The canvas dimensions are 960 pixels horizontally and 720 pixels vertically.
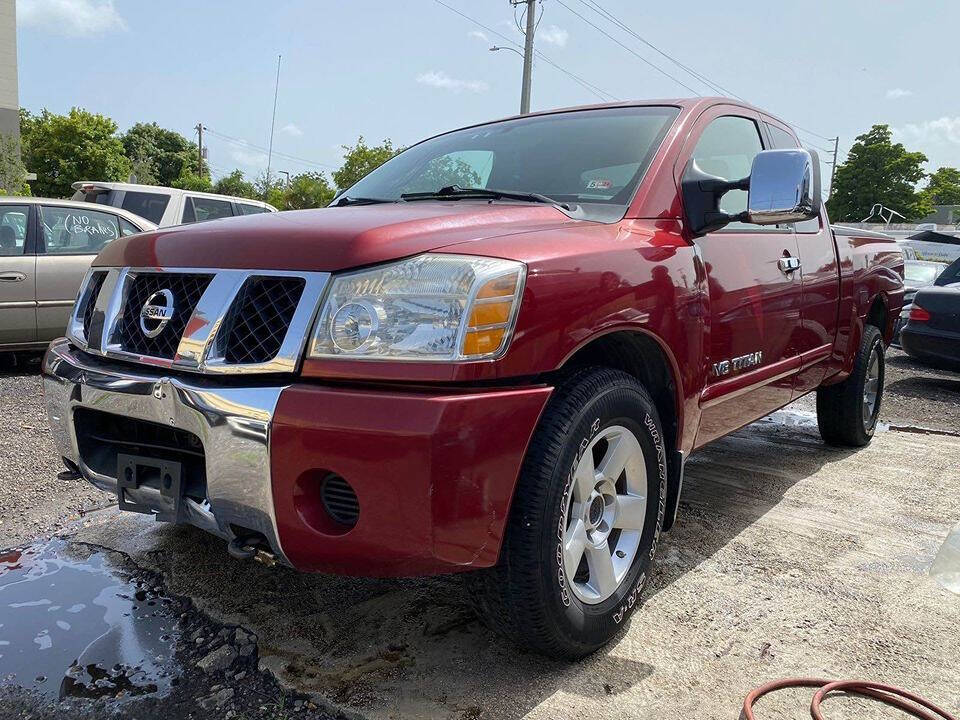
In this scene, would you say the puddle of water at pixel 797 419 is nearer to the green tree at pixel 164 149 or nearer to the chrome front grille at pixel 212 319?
the chrome front grille at pixel 212 319

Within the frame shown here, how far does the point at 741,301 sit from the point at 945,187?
84258 mm

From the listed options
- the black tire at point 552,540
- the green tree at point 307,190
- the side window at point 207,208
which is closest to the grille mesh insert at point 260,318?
the black tire at point 552,540

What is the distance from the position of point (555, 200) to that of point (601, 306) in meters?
0.69

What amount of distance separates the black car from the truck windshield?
6054 mm

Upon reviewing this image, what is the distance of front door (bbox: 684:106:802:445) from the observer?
2.79 m

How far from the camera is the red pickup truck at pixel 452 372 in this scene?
70.9 inches

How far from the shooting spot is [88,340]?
7.88 feet

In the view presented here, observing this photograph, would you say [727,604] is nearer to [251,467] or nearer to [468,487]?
[468,487]

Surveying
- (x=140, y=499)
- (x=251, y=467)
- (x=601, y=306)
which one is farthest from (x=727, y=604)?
(x=140, y=499)

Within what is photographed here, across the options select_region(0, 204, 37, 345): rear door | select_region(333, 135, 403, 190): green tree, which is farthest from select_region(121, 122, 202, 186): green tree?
select_region(0, 204, 37, 345): rear door

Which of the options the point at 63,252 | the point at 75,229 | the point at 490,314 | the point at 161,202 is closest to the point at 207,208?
the point at 161,202

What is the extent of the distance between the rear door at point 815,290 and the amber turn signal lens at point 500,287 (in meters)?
2.10

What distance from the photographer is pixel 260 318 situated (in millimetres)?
1958

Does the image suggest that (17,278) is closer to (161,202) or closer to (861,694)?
(161,202)
